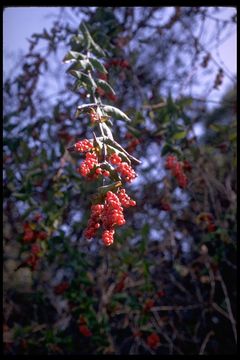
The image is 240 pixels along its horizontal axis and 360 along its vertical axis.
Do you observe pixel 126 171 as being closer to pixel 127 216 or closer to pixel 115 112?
pixel 115 112

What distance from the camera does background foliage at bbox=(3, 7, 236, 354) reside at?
11.3ft

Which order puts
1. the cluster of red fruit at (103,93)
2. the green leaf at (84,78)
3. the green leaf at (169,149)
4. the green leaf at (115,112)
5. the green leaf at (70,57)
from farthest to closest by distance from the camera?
the green leaf at (169,149) → the cluster of red fruit at (103,93) → the green leaf at (70,57) → the green leaf at (84,78) → the green leaf at (115,112)

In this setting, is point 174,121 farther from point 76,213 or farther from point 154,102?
point 76,213

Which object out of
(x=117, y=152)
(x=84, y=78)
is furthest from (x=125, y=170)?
(x=84, y=78)

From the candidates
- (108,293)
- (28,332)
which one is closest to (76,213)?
(108,293)

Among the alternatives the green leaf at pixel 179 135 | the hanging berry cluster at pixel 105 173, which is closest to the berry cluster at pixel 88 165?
the hanging berry cluster at pixel 105 173

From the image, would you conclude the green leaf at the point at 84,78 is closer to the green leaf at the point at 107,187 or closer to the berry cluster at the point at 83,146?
the berry cluster at the point at 83,146

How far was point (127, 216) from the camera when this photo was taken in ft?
15.2

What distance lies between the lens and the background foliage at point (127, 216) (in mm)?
3443

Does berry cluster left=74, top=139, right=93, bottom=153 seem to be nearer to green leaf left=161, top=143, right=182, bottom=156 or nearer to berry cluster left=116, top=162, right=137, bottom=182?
berry cluster left=116, top=162, right=137, bottom=182

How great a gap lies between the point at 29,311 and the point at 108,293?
68.1 inches

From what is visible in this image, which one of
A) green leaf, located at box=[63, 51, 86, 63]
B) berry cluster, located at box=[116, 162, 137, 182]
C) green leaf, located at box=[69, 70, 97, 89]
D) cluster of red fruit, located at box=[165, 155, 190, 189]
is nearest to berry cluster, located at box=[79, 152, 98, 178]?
berry cluster, located at box=[116, 162, 137, 182]

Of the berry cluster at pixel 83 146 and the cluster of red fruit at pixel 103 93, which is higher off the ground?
the cluster of red fruit at pixel 103 93

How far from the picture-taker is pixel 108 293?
4086 mm
